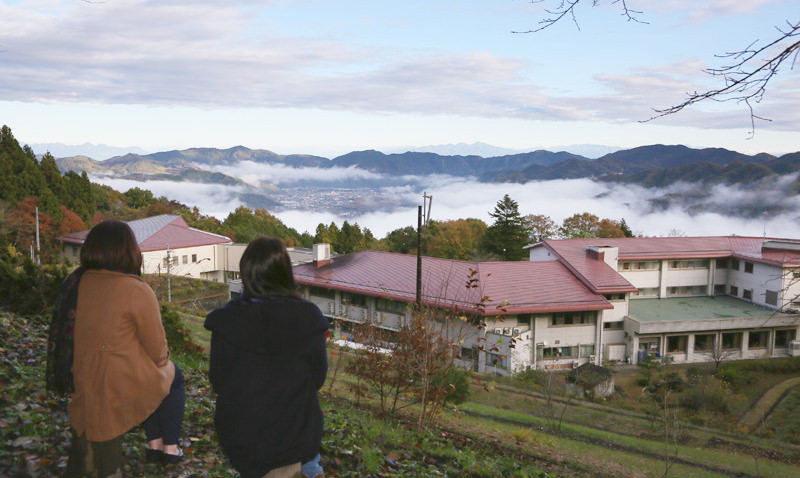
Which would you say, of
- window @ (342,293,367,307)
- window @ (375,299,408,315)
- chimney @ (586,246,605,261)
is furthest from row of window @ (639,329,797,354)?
window @ (342,293,367,307)

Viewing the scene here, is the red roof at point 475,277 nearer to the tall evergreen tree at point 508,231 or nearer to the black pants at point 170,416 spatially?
the tall evergreen tree at point 508,231

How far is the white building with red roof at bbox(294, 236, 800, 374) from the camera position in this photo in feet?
84.3

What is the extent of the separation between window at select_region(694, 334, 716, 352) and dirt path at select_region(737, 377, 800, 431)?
4.95 m

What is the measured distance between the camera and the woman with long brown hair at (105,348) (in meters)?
2.71

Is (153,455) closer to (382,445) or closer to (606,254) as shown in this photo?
(382,445)

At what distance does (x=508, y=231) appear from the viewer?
49531 millimetres

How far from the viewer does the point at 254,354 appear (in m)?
2.22

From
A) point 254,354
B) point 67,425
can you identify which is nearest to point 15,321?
point 67,425

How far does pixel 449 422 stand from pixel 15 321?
6.99 metres

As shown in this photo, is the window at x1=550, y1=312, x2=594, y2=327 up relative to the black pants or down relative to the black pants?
down

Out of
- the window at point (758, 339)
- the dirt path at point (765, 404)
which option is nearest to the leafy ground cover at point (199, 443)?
the dirt path at point (765, 404)

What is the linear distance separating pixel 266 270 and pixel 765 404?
83.6 ft

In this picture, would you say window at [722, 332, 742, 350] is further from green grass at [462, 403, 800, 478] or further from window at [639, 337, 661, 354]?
green grass at [462, 403, 800, 478]

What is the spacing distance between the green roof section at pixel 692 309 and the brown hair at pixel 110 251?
2995cm
